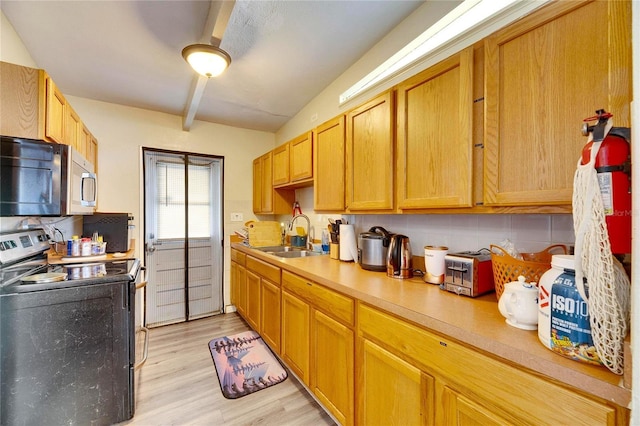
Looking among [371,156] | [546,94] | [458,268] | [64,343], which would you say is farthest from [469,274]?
[64,343]

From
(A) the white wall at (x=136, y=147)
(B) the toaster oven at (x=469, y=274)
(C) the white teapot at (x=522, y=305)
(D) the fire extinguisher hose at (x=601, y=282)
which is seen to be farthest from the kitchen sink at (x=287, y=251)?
(D) the fire extinguisher hose at (x=601, y=282)

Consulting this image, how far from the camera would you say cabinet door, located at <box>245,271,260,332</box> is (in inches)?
101

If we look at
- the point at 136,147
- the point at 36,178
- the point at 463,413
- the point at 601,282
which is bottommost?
the point at 463,413

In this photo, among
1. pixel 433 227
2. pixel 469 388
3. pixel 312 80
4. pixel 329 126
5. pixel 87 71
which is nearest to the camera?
pixel 469 388

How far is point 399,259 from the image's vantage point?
1579 mm

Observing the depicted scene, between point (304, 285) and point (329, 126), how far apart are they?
1270 mm

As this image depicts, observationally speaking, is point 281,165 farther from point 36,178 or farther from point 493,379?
point 493,379

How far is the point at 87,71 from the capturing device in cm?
226

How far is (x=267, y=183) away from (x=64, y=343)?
227cm

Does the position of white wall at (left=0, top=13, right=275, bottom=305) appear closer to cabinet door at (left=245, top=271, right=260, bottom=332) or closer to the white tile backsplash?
cabinet door at (left=245, top=271, right=260, bottom=332)

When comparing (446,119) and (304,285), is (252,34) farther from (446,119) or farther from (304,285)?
(304,285)

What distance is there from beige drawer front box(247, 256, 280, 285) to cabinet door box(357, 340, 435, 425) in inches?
41.7

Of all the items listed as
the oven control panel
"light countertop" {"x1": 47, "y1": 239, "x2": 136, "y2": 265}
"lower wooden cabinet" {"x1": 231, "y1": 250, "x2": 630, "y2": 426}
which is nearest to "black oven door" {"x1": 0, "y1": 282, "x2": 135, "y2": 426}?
the oven control panel

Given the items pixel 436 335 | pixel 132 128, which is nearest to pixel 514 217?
pixel 436 335
